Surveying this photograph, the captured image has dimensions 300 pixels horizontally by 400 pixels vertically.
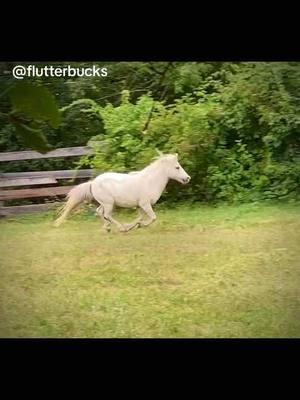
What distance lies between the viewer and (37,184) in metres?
2.98

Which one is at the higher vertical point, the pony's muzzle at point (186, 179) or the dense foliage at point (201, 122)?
the dense foliage at point (201, 122)

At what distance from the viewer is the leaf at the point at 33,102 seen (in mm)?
362

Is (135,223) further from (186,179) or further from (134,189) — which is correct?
(186,179)

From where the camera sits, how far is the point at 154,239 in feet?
10.2

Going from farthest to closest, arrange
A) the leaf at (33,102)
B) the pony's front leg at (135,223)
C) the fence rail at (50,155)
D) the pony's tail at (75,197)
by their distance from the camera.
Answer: the pony's front leg at (135,223), the pony's tail at (75,197), the fence rail at (50,155), the leaf at (33,102)

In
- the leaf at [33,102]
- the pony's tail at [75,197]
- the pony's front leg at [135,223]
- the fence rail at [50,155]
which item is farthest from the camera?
the pony's front leg at [135,223]

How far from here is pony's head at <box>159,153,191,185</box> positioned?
3.05 m

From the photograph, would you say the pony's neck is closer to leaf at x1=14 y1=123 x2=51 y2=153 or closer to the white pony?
the white pony

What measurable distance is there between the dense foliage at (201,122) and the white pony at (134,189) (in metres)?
0.05

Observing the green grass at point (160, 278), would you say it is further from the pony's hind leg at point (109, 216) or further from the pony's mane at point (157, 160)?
the pony's mane at point (157, 160)

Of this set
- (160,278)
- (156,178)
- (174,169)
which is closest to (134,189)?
(156,178)

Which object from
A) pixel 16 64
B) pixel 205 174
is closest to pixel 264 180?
pixel 205 174

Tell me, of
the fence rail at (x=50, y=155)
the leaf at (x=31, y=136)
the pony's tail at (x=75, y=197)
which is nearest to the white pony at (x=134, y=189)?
the pony's tail at (x=75, y=197)
